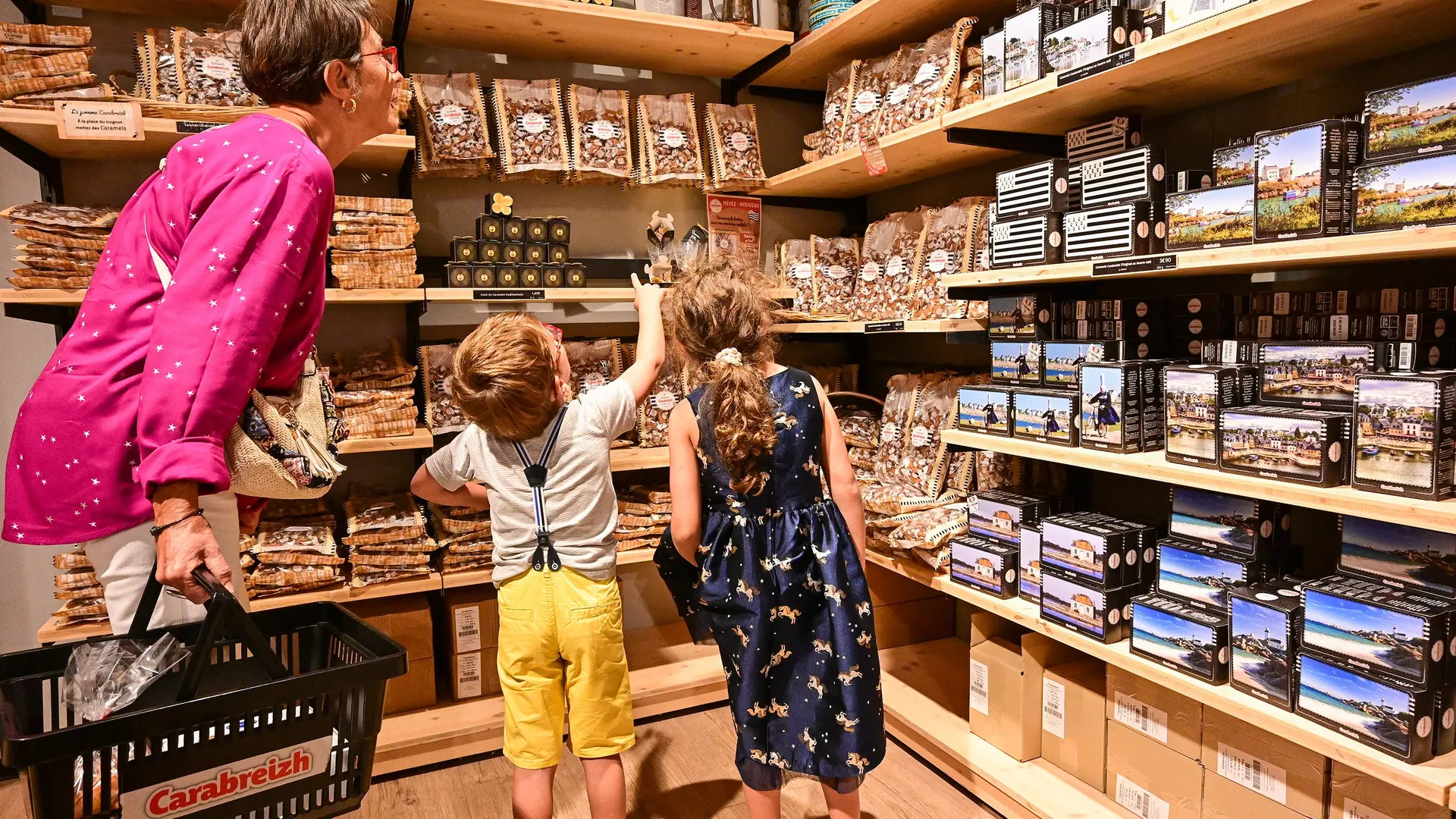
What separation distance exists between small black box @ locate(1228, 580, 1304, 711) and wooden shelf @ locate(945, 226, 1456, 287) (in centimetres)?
65

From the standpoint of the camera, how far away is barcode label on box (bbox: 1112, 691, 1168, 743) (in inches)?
77.4

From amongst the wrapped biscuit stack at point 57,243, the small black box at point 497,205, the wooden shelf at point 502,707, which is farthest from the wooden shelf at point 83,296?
the wooden shelf at point 502,707

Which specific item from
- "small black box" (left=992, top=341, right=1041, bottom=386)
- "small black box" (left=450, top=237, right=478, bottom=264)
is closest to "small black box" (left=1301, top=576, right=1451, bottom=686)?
"small black box" (left=992, top=341, right=1041, bottom=386)

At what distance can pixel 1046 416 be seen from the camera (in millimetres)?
2170

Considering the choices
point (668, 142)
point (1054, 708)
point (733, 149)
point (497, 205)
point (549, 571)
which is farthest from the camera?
point (733, 149)

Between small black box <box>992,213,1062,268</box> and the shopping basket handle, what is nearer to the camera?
the shopping basket handle

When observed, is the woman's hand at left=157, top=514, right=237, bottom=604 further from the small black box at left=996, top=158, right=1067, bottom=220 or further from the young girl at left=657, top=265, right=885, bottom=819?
the small black box at left=996, top=158, right=1067, bottom=220

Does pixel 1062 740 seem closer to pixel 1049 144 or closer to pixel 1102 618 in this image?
pixel 1102 618

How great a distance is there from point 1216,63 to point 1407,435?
0.89 meters

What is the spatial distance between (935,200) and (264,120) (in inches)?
99.7

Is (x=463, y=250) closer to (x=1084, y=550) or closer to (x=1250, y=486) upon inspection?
(x=1084, y=550)

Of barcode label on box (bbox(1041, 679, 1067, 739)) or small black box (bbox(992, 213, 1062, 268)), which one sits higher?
small black box (bbox(992, 213, 1062, 268))

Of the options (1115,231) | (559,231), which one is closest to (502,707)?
(559,231)

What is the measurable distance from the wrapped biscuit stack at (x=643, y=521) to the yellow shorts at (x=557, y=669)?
1028 mm
